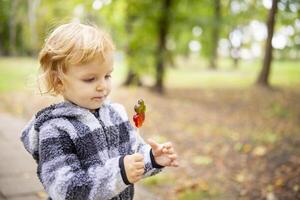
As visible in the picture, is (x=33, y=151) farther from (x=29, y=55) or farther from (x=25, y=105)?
(x=29, y=55)

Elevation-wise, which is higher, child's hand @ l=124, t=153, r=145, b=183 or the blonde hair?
the blonde hair

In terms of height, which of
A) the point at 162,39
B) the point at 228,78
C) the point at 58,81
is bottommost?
the point at 228,78

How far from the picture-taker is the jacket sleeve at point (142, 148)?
7.82 feet

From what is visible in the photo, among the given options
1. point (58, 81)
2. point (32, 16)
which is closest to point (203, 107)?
point (58, 81)

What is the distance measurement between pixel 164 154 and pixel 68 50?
73 cm

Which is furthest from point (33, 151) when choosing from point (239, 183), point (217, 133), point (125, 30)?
point (125, 30)

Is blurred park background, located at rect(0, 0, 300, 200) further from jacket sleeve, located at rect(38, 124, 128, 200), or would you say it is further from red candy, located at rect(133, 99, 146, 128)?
red candy, located at rect(133, 99, 146, 128)

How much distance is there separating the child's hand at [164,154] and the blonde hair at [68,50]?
536 millimetres

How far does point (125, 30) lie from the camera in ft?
44.5

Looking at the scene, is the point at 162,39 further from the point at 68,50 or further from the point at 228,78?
the point at 68,50

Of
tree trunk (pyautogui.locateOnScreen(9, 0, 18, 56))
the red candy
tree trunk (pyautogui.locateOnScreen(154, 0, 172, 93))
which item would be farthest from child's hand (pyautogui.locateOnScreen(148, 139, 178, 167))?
tree trunk (pyautogui.locateOnScreen(9, 0, 18, 56))

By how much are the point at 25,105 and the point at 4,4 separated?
80.8 ft

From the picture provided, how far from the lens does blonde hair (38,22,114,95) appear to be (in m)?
2.15

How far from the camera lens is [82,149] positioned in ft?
7.29
